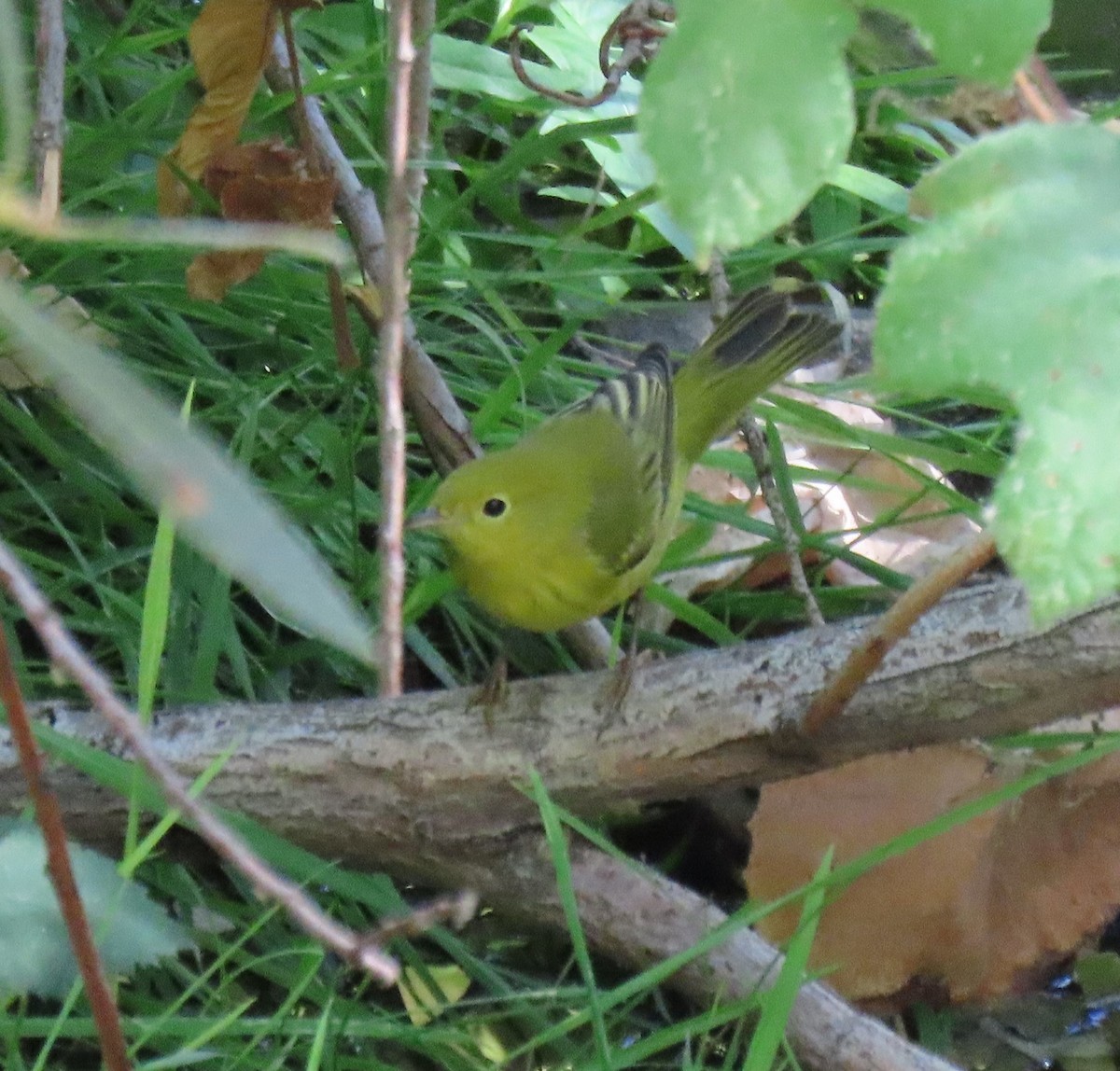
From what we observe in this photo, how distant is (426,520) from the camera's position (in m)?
2.06

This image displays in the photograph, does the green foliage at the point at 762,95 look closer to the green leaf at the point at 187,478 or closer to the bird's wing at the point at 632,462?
the green leaf at the point at 187,478

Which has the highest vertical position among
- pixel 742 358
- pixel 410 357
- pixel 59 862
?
pixel 59 862

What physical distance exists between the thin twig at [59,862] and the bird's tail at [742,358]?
1.67 m

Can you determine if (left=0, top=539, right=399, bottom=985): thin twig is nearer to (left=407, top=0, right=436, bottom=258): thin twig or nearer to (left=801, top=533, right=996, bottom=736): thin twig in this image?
(left=801, top=533, right=996, bottom=736): thin twig

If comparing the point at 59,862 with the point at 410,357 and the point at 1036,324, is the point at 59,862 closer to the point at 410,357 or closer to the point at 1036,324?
the point at 1036,324

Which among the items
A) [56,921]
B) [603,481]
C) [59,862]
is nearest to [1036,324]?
[59,862]

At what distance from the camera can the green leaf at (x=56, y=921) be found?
1344mm

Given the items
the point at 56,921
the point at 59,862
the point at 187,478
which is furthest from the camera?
the point at 56,921

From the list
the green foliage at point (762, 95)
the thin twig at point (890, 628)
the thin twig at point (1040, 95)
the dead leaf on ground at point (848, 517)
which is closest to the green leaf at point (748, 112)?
the green foliage at point (762, 95)

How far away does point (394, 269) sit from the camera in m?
0.72

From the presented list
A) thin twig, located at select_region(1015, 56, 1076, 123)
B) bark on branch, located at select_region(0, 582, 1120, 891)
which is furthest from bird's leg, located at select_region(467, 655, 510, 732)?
thin twig, located at select_region(1015, 56, 1076, 123)

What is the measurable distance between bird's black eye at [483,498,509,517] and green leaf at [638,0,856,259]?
1.52 m

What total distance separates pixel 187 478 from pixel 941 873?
1.73 meters

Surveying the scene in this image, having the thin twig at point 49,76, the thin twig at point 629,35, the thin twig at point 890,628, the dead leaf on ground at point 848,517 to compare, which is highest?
the thin twig at point 49,76
